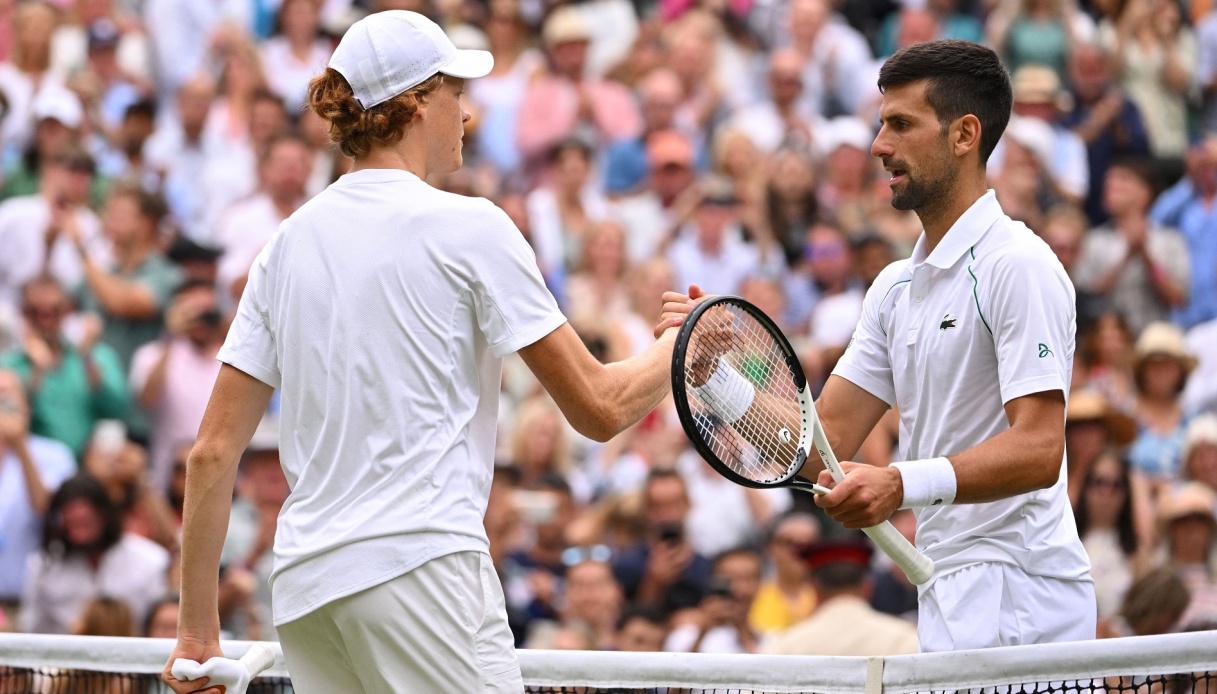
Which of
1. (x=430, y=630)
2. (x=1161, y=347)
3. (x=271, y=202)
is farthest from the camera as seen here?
(x=271, y=202)

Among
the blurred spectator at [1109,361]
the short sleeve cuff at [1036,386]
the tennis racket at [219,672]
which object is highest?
the short sleeve cuff at [1036,386]

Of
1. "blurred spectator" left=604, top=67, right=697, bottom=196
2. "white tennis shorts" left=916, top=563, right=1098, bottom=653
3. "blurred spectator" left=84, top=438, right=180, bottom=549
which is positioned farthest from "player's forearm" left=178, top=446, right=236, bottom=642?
"blurred spectator" left=604, top=67, right=697, bottom=196

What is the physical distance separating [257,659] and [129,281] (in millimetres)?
6265

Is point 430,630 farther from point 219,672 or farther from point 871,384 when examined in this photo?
point 871,384

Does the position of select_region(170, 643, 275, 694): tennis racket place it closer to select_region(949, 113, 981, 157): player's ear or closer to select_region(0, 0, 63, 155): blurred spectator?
select_region(949, 113, 981, 157): player's ear

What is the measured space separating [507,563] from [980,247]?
4736 millimetres

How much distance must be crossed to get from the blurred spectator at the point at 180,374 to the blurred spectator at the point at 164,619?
62.6 inches

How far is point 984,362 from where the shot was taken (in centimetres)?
400

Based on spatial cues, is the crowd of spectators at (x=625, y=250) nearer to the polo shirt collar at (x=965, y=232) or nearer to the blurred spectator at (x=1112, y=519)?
the blurred spectator at (x=1112, y=519)

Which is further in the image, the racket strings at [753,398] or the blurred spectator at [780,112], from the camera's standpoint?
the blurred spectator at [780,112]

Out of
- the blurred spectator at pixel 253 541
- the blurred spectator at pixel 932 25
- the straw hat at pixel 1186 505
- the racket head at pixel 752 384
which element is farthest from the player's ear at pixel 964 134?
the blurred spectator at pixel 932 25

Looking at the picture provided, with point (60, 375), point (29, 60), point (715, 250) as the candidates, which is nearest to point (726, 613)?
point (715, 250)

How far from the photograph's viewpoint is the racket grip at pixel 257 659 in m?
3.87

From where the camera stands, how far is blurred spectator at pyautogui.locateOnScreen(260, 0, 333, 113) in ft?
38.7
